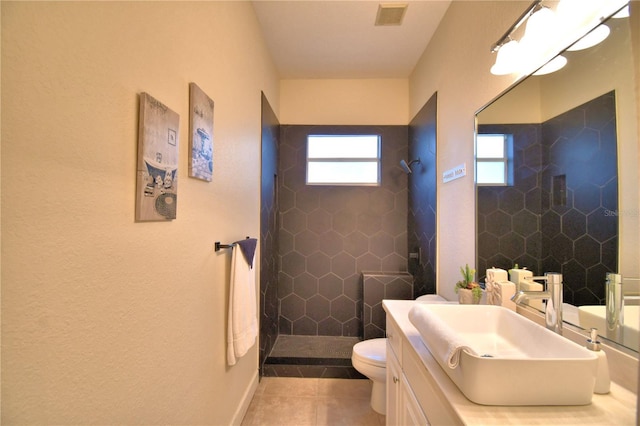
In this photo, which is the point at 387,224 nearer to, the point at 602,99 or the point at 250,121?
the point at 250,121

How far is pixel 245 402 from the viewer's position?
1788 millimetres

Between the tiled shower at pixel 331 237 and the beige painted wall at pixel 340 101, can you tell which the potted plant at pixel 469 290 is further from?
the beige painted wall at pixel 340 101

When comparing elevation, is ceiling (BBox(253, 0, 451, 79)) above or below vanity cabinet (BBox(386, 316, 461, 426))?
above

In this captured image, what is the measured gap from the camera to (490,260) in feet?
4.52

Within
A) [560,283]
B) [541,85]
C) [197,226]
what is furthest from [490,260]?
[197,226]

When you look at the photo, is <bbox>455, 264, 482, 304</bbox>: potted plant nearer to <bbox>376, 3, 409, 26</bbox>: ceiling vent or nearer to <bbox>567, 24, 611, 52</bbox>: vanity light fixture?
<bbox>567, 24, 611, 52</bbox>: vanity light fixture

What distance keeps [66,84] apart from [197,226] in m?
0.65

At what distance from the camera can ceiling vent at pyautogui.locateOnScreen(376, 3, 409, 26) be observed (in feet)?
6.00

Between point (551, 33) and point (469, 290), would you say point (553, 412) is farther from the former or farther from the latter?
point (551, 33)

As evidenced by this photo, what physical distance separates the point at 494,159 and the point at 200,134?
4.48 feet

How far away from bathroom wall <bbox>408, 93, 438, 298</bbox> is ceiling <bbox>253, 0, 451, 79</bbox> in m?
0.52

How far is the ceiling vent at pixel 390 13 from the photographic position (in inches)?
72.0

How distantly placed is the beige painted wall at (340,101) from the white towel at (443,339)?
2314mm

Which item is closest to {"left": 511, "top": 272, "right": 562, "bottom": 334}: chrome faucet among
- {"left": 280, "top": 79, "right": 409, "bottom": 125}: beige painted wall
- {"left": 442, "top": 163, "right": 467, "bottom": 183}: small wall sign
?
{"left": 442, "top": 163, "right": 467, "bottom": 183}: small wall sign
